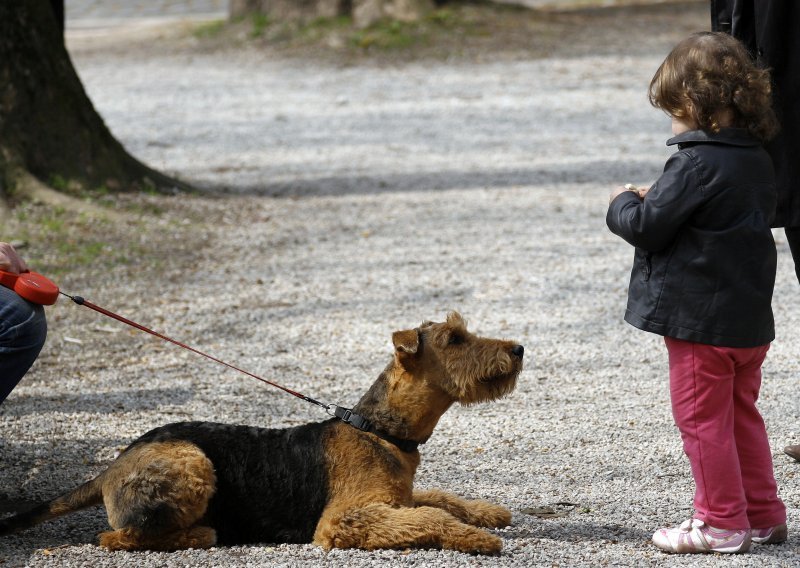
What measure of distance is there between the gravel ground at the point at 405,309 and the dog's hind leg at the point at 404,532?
0.05 meters

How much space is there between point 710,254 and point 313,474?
1.74 meters

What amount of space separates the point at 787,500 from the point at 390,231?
6.03 m

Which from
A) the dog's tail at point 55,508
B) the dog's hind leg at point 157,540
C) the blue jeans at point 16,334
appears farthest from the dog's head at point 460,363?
the blue jeans at point 16,334

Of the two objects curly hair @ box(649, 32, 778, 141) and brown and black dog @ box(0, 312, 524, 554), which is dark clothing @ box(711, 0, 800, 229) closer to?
curly hair @ box(649, 32, 778, 141)

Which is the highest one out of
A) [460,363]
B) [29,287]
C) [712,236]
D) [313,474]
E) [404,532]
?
[712,236]

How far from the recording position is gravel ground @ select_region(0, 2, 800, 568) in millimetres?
4762

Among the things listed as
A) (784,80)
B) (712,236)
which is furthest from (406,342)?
(784,80)

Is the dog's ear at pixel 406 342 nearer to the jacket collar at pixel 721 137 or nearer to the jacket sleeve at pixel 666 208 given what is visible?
the jacket sleeve at pixel 666 208

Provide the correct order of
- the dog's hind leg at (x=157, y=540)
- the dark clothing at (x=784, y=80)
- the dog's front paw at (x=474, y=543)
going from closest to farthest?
1. the dog's front paw at (x=474, y=543)
2. the dog's hind leg at (x=157, y=540)
3. the dark clothing at (x=784, y=80)

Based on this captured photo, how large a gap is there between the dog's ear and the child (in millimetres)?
834

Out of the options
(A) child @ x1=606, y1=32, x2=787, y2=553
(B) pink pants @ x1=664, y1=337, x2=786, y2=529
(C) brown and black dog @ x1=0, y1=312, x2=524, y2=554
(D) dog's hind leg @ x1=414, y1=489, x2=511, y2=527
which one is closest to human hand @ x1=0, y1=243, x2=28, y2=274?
(C) brown and black dog @ x1=0, y1=312, x2=524, y2=554

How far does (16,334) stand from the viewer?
4.22 m

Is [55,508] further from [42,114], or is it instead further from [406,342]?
[42,114]

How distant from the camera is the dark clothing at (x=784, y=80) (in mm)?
4867
